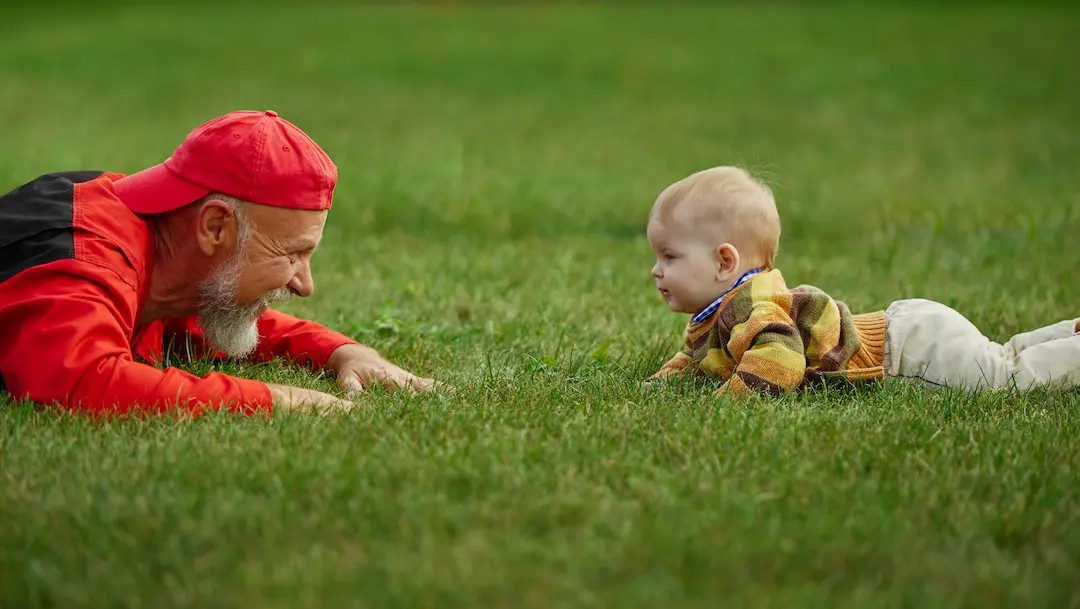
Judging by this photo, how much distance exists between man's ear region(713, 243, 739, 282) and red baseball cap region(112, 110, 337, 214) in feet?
4.84

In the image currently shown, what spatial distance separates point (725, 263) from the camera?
4398 mm

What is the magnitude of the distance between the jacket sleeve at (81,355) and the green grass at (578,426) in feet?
0.35

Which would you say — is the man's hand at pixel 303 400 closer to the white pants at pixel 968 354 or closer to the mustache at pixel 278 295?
the mustache at pixel 278 295

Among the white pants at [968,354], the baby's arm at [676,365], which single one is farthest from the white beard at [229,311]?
the white pants at [968,354]

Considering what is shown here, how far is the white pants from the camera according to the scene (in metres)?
4.31

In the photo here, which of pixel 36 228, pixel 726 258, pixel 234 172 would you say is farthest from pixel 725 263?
pixel 36 228

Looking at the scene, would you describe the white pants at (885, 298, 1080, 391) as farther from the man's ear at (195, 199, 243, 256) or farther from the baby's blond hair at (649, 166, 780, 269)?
the man's ear at (195, 199, 243, 256)

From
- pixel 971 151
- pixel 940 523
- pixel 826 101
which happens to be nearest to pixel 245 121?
pixel 940 523

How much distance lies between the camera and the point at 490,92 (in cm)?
1695

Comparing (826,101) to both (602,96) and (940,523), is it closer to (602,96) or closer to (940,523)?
(602,96)

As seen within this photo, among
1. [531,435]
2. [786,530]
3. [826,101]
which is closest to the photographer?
[786,530]

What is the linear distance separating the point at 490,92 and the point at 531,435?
13819mm

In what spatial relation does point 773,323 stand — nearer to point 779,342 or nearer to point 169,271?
point 779,342

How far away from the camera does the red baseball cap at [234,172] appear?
4062mm
